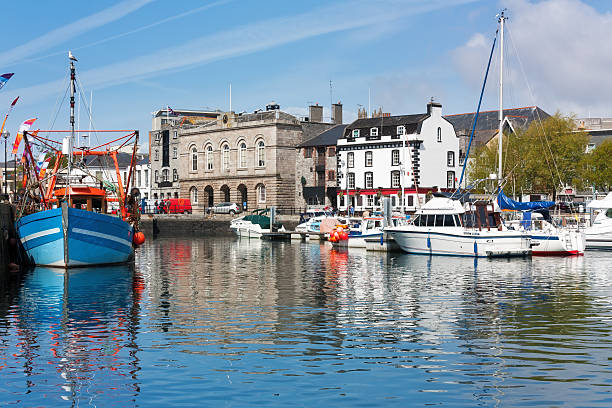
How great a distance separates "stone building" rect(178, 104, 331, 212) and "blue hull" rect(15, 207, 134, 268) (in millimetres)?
55632

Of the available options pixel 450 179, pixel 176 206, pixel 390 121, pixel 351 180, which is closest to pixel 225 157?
pixel 176 206

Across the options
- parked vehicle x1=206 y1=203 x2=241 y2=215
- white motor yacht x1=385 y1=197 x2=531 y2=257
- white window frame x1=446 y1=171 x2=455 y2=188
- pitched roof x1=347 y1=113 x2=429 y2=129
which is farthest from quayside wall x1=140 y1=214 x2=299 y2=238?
white motor yacht x1=385 y1=197 x2=531 y2=257

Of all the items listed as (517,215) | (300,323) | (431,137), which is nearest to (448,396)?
(300,323)

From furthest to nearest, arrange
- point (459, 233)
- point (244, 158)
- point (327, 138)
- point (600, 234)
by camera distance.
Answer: point (244, 158) < point (327, 138) < point (600, 234) < point (459, 233)

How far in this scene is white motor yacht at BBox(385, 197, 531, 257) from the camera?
44906mm

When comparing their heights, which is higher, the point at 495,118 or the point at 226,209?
the point at 495,118

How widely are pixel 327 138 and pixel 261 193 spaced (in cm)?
1108

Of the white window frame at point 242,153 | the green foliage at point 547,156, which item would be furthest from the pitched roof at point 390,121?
the white window frame at point 242,153

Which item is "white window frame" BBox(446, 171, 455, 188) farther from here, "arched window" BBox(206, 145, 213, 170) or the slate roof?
"arched window" BBox(206, 145, 213, 170)

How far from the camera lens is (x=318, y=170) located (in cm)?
9338

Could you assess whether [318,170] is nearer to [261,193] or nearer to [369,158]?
[261,193]

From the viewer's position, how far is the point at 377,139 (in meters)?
84.2

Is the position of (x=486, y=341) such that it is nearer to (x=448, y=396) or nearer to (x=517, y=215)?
(x=448, y=396)

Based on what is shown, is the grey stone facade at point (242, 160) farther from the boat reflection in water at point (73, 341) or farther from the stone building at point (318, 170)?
the boat reflection in water at point (73, 341)
